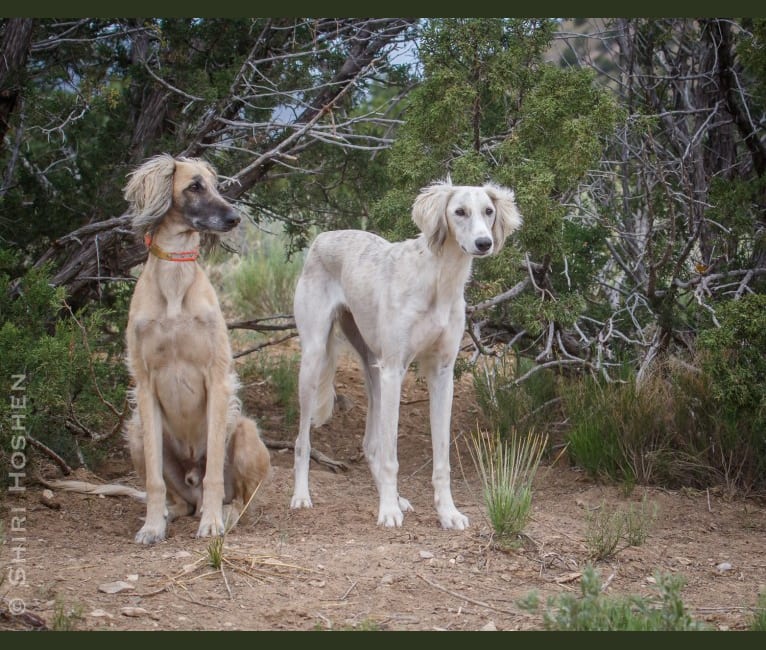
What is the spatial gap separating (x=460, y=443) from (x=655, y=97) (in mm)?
3377

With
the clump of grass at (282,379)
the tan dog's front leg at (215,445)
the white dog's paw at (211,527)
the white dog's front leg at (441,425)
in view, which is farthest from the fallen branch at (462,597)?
the clump of grass at (282,379)

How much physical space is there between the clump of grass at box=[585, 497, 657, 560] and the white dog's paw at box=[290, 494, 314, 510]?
1.80 meters

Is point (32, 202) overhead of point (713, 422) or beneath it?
overhead

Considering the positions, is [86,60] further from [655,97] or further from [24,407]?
[655,97]

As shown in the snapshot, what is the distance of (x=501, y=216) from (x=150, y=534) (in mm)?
2750

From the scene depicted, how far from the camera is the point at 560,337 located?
26.7ft

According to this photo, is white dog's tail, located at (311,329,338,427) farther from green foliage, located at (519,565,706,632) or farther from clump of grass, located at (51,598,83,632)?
→ green foliage, located at (519,565,706,632)

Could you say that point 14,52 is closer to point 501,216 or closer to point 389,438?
point 501,216

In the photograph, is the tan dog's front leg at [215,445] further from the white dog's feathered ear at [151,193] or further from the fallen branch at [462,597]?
the fallen branch at [462,597]

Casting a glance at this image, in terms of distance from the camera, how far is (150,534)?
5.91 m

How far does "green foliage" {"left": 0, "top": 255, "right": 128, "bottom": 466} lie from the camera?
6.16 m

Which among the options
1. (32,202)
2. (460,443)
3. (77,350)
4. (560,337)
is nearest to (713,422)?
(560,337)

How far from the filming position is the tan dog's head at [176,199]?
5.91 metres

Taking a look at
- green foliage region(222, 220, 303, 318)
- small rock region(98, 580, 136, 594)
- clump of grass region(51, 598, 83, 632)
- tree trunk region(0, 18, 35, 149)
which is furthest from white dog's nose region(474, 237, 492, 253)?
green foliage region(222, 220, 303, 318)
